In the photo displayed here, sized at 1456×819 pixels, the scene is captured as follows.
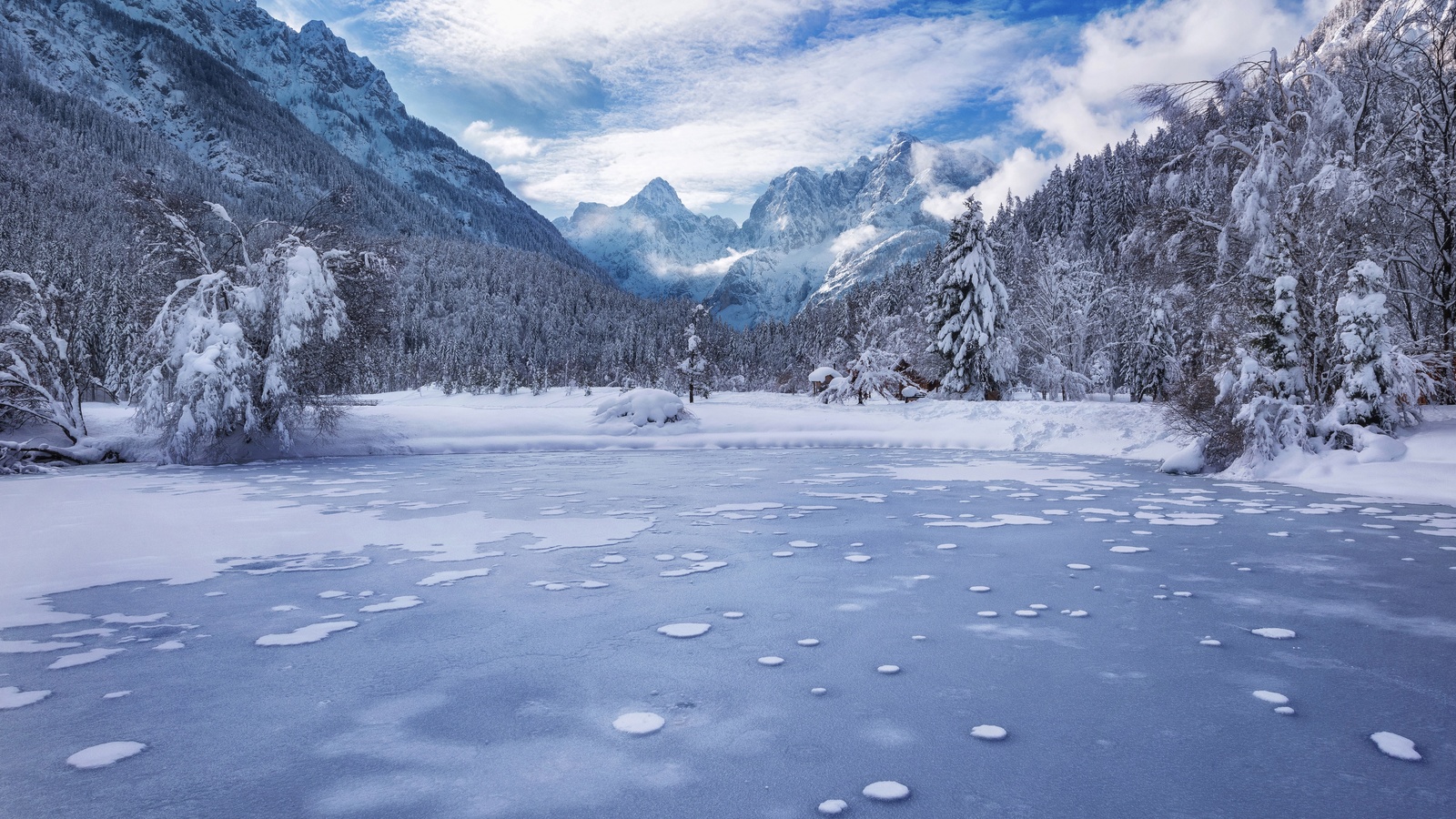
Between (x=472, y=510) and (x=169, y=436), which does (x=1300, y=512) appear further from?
(x=169, y=436)

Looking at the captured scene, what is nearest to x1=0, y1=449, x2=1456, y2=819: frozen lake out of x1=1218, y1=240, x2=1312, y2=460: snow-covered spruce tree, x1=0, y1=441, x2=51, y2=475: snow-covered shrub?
x1=1218, y1=240, x2=1312, y2=460: snow-covered spruce tree

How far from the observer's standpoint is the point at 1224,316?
14.9 metres

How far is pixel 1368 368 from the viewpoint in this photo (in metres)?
11.7

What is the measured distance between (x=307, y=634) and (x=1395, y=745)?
5.91 metres

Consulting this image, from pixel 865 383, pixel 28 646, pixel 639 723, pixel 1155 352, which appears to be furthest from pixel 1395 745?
pixel 1155 352

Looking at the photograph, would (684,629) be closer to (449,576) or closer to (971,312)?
(449,576)

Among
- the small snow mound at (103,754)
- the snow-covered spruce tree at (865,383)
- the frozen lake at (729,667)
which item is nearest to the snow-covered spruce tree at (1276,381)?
the frozen lake at (729,667)

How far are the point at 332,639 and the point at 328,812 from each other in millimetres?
2227

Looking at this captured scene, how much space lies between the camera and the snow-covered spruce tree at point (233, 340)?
16.2 metres

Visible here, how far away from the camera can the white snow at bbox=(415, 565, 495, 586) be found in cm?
591

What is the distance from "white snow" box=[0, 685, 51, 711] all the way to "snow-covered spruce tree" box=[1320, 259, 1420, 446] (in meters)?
16.7

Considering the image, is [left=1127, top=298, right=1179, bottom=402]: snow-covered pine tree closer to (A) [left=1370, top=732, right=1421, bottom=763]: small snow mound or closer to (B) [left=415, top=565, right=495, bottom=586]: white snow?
(A) [left=1370, top=732, right=1421, bottom=763]: small snow mound

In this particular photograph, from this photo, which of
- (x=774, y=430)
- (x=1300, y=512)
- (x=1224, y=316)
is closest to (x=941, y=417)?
(x=774, y=430)

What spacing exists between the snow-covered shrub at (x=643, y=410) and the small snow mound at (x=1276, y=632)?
20.5 meters
